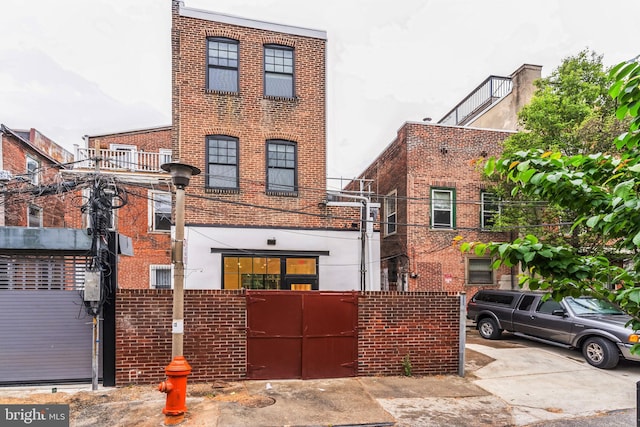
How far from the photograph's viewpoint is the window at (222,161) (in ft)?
41.8

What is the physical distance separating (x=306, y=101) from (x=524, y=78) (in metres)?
11.1

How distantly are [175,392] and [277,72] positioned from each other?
1085cm

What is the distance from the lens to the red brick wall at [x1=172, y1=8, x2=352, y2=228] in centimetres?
1259

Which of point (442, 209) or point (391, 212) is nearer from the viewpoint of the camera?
point (442, 209)


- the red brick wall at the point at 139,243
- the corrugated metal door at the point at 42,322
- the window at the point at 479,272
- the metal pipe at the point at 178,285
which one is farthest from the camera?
the red brick wall at the point at 139,243

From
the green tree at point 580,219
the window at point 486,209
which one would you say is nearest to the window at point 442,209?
the window at point 486,209

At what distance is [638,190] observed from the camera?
2.91 meters

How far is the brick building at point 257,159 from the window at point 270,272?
0.11 ft

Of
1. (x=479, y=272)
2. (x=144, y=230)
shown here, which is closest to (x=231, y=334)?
(x=144, y=230)

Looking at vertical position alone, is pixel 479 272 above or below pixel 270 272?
below

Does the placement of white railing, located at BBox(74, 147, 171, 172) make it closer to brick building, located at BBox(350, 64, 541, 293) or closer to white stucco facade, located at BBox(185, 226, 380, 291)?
white stucco facade, located at BBox(185, 226, 380, 291)

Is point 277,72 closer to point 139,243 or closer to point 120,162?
point 120,162

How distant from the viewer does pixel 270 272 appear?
1284 cm

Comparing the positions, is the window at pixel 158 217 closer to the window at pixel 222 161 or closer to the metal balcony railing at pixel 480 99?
the window at pixel 222 161
